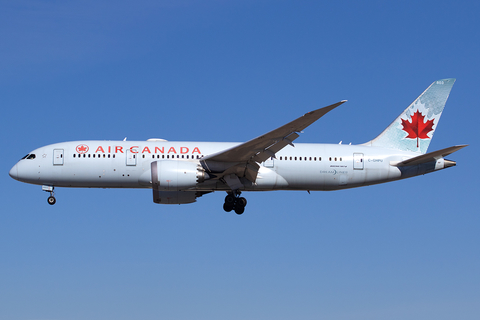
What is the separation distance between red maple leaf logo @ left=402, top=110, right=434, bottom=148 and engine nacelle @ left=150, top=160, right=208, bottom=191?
1229cm

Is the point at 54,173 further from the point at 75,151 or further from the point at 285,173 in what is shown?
the point at 285,173

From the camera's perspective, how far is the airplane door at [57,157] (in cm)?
3086

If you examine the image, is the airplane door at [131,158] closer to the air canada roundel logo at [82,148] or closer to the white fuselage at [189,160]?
the white fuselage at [189,160]

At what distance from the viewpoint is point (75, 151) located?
1219 inches

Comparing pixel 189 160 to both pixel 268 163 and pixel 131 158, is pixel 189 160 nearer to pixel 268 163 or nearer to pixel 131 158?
pixel 131 158

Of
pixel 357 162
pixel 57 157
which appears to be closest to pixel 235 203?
pixel 357 162

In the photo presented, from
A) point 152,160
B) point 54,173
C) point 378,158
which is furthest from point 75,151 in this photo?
point 378,158

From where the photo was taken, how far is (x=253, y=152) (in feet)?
96.2

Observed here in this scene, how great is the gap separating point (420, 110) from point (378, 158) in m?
4.81

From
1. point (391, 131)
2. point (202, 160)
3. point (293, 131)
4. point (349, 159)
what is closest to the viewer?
point (293, 131)

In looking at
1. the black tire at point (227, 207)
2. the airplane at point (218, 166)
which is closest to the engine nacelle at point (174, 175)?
the airplane at point (218, 166)

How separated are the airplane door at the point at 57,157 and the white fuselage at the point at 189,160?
45 millimetres

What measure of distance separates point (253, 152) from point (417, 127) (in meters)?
10.8

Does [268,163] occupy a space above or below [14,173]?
below
